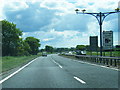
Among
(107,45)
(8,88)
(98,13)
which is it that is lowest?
(8,88)

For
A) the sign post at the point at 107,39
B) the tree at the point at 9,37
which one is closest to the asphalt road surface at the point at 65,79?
the sign post at the point at 107,39

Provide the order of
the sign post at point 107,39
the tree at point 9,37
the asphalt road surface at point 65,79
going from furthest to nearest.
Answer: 1. the tree at point 9,37
2. the sign post at point 107,39
3. the asphalt road surface at point 65,79

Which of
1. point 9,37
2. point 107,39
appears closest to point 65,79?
point 107,39

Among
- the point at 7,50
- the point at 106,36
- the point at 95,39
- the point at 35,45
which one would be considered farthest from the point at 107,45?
the point at 35,45

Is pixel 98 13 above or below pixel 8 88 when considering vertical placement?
above

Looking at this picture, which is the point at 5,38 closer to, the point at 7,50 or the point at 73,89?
the point at 7,50

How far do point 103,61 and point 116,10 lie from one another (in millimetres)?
6499

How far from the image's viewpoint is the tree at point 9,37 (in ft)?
281

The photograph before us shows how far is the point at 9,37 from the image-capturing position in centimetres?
8594

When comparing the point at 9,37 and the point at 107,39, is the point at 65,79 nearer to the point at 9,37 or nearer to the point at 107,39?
the point at 107,39

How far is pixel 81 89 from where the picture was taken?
29.4 feet

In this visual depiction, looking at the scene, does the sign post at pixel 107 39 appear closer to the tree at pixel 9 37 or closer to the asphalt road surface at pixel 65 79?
the asphalt road surface at pixel 65 79

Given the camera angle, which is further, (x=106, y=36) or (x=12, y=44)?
(x=12, y=44)

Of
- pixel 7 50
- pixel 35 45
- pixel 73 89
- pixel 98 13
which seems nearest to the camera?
pixel 73 89
